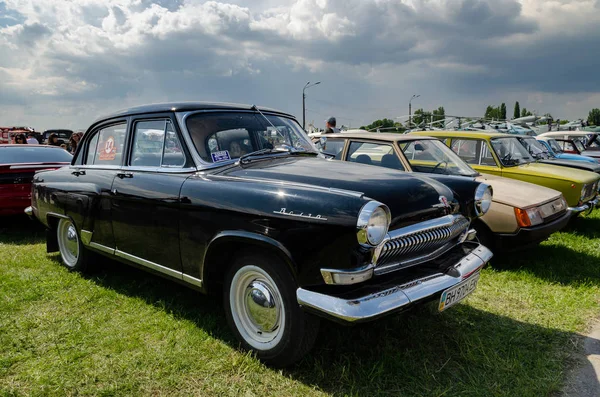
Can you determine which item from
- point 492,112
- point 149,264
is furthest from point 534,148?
point 492,112

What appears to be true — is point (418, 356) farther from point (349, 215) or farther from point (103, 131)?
point (103, 131)

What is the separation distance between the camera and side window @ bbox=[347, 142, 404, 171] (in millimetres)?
5754

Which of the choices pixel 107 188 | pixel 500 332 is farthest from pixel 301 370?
pixel 107 188

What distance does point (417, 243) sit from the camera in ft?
9.43

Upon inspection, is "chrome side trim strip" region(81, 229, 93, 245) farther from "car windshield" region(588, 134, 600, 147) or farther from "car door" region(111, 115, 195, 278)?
"car windshield" region(588, 134, 600, 147)

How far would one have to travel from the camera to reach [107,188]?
4.00m

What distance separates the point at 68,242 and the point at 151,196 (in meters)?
2.12

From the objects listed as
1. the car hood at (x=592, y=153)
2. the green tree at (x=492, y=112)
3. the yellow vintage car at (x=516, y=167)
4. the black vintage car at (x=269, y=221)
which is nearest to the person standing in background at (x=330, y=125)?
the yellow vintage car at (x=516, y=167)

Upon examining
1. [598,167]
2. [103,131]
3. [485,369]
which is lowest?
[485,369]

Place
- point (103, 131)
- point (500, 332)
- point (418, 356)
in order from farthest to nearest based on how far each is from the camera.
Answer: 1. point (103, 131)
2. point (500, 332)
3. point (418, 356)

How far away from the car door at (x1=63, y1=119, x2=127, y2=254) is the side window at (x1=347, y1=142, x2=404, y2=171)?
2.98 m

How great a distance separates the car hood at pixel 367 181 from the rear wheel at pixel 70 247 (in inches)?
93.2

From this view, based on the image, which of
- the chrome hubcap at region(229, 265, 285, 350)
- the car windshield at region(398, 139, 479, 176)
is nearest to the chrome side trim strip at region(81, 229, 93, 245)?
the chrome hubcap at region(229, 265, 285, 350)

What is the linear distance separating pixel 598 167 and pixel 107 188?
9150mm
